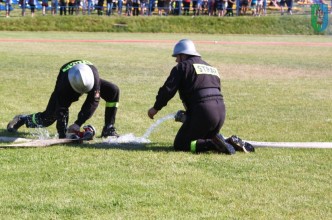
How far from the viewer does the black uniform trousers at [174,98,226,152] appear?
8.58 meters

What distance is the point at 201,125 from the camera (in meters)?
8.66

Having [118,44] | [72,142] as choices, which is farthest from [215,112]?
[118,44]

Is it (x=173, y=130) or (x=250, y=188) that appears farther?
(x=173, y=130)

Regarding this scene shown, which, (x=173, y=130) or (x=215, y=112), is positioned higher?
(x=215, y=112)

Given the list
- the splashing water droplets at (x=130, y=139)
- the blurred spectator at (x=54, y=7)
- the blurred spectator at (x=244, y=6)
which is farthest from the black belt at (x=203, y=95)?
the blurred spectator at (x=244, y=6)

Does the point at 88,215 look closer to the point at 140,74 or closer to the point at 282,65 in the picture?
the point at 140,74

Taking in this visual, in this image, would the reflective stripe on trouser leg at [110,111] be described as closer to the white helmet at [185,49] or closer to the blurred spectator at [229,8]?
the white helmet at [185,49]

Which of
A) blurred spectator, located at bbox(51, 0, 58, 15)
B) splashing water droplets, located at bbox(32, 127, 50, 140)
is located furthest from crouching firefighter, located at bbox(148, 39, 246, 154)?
blurred spectator, located at bbox(51, 0, 58, 15)

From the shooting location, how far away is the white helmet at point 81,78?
340 inches

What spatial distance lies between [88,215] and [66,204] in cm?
37

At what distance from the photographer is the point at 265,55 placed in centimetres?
2612

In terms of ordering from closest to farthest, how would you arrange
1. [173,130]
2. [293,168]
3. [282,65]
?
[293,168] → [173,130] → [282,65]

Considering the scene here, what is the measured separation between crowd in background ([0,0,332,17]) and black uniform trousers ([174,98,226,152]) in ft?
113

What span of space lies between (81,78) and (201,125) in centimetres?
160
